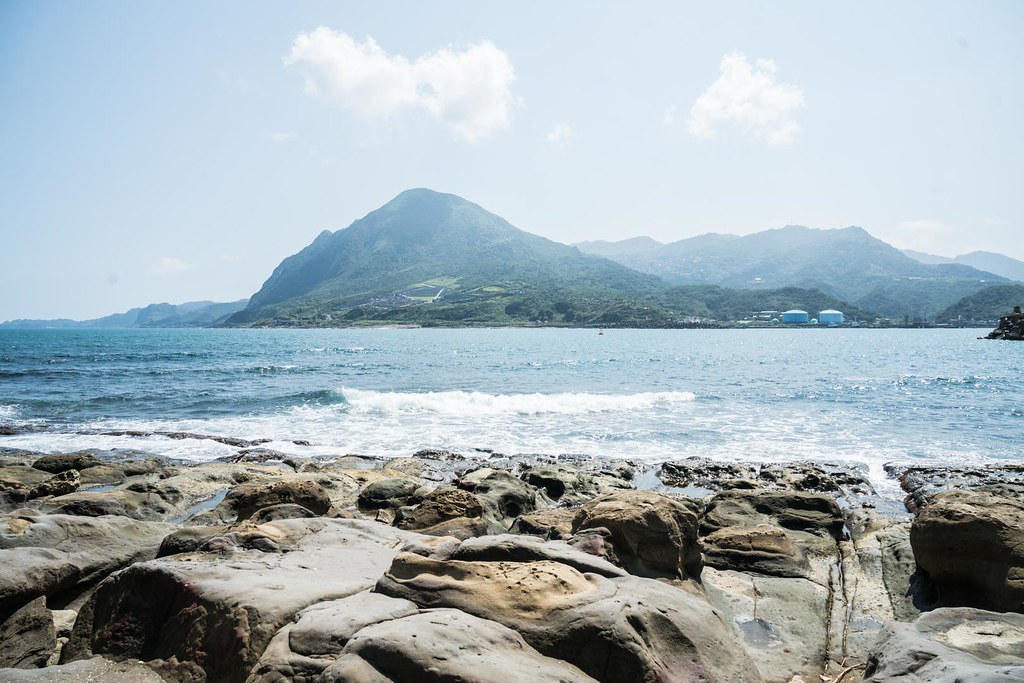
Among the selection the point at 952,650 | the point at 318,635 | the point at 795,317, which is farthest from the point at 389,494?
the point at 795,317

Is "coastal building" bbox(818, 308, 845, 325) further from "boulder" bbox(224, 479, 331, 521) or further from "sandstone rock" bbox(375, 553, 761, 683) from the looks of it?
"sandstone rock" bbox(375, 553, 761, 683)

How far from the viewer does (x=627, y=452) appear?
66.1ft

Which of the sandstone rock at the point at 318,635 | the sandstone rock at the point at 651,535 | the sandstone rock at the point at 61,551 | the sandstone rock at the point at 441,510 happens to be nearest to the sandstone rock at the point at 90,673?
the sandstone rock at the point at 318,635

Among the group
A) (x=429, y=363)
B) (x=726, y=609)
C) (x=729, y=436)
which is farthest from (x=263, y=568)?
(x=429, y=363)

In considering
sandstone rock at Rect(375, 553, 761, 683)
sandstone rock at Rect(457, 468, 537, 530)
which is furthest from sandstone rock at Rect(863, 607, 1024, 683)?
sandstone rock at Rect(457, 468, 537, 530)

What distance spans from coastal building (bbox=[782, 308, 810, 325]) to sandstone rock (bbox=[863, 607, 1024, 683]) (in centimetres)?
19886

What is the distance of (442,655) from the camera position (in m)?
4.29

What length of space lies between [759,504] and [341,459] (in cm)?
1216

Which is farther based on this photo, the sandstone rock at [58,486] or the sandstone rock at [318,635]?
the sandstone rock at [58,486]

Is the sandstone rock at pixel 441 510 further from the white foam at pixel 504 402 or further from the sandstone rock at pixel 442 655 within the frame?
the white foam at pixel 504 402

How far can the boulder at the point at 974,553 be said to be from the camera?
23.9 feet

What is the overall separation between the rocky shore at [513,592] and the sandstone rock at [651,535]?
0.09 ft

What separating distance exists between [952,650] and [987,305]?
23275 cm

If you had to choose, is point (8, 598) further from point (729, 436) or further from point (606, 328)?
point (606, 328)
